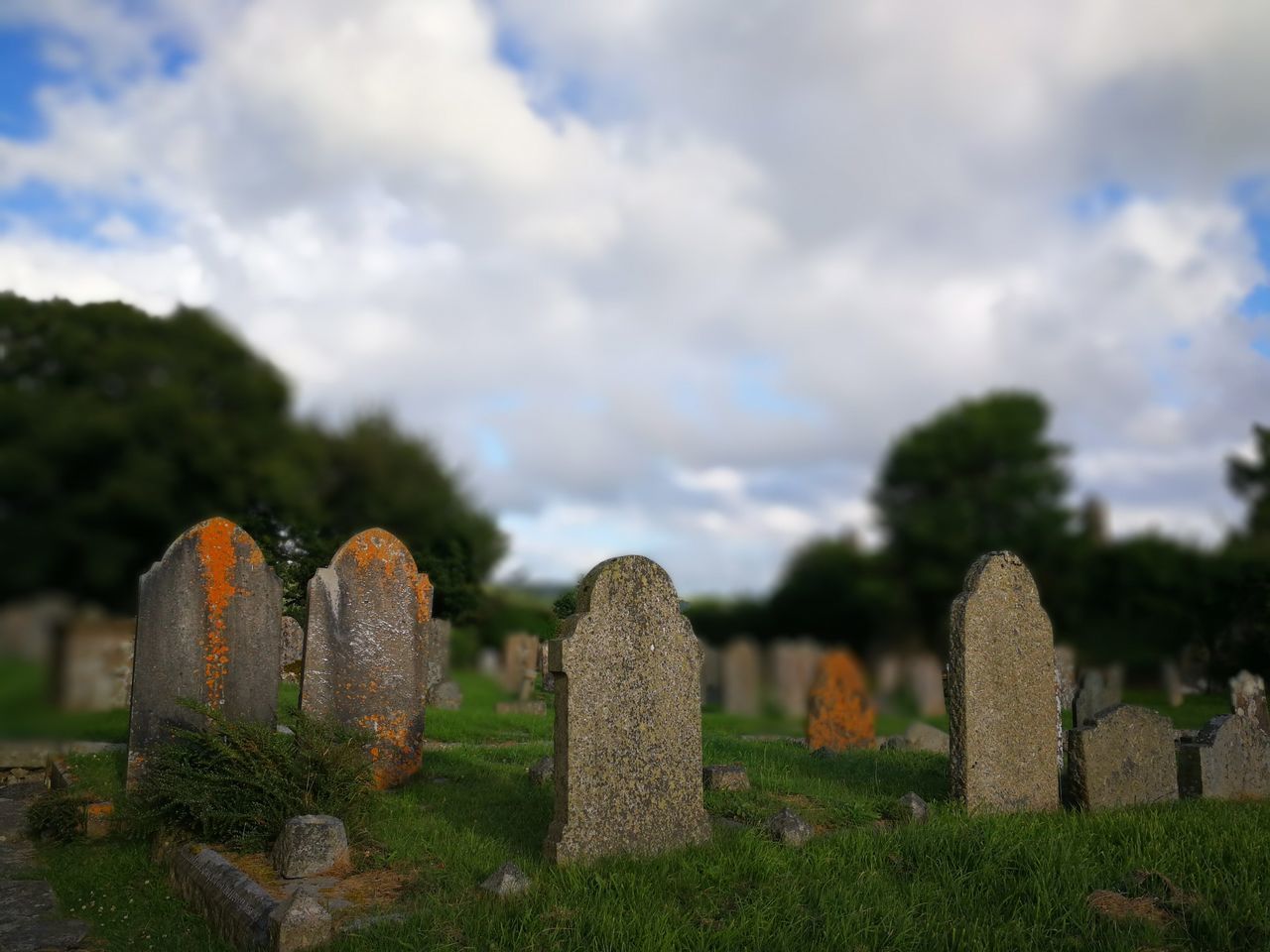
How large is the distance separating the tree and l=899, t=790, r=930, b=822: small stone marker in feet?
69.1

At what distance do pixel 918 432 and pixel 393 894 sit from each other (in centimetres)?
3317

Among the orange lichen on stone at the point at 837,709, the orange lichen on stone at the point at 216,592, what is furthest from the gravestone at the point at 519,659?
the orange lichen on stone at the point at 216,592

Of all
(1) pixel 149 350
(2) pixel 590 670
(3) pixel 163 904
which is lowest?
(3) pixel 163 904

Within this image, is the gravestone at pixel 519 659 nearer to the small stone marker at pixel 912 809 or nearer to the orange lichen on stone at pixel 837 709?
the orange lichen on stone at pixel 837 709

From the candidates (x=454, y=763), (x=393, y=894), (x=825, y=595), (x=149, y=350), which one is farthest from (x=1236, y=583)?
(x=149, y=350)

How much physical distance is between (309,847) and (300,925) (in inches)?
47.0

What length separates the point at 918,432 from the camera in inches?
1479

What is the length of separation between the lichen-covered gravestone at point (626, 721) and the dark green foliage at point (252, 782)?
6.45 ft

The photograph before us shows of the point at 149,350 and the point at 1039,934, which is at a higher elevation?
the point at 149,350

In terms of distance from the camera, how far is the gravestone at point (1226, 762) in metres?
9.62

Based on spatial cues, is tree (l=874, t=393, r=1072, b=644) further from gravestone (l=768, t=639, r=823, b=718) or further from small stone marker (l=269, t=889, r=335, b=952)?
small stone marker (l=269, t=889, r=335, b=952)

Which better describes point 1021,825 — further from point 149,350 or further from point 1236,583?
point 1236,583

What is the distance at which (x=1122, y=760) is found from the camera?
360 inches

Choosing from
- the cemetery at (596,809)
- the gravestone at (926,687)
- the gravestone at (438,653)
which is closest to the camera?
the cemetery at (596,809)
